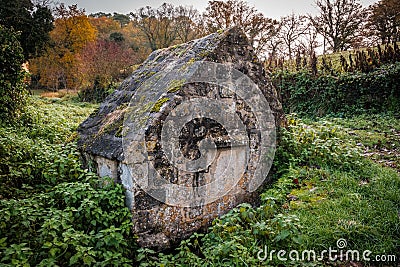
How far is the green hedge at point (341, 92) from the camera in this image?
29.6 ft

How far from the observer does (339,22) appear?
18.2m

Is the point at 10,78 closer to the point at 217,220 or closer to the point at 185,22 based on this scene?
the point at 217,220

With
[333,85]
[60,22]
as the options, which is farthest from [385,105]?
[60,22]

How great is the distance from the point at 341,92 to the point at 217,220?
8361 mm

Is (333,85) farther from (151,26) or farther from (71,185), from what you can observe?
(151,26)

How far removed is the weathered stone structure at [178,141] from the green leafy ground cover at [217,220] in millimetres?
224

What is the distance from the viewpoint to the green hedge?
9.02 metres

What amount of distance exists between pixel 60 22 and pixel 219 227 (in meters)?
30.3

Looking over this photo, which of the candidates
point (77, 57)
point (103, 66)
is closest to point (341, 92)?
point (103, 66)

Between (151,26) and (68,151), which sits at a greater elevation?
(151,26)

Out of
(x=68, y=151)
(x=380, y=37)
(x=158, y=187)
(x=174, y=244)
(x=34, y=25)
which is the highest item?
(x=34, y=25)

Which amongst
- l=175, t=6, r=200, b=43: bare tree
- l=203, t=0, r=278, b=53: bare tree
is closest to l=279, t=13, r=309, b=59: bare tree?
l=203, t=0, r=278, b=53: bare tree

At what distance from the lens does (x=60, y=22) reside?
1094 inches

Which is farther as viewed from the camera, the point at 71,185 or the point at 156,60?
the point at 156,60
